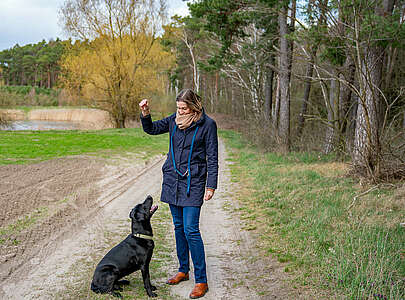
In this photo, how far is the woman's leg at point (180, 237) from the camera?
172 inches

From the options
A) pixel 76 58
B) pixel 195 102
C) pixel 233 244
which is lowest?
pixel 233 244

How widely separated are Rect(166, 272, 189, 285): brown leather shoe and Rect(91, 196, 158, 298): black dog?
294 millimetres

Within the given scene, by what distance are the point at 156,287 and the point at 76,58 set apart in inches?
1021

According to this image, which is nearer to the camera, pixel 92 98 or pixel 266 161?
pixel 266 161

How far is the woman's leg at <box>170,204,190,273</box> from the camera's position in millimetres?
4363

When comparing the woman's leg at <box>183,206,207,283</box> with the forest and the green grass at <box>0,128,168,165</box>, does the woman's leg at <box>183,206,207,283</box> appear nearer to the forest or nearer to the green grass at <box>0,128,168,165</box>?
the forest

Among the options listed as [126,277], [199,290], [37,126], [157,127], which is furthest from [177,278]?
[37,126]

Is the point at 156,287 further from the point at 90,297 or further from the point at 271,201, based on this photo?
the point at 271,201

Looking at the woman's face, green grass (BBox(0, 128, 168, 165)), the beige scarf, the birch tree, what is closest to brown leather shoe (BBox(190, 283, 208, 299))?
the beige scarf

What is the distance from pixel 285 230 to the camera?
641 centimetres

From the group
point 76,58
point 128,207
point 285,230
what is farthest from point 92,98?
point 285,230

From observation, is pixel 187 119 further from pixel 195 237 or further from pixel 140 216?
pixel 195 237

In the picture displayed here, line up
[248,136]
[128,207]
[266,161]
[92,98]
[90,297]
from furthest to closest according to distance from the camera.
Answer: [92,98] < [248,136] < [266,161] < [128,207] < [90,297]

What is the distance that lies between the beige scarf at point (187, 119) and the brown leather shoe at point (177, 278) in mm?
1745
